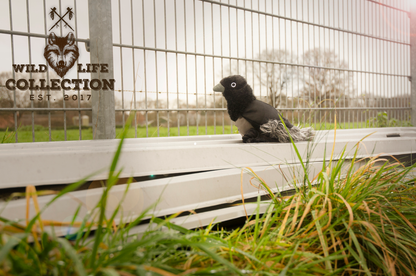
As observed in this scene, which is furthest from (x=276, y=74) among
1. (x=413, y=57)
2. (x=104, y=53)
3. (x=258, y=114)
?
(x=413, y=57)

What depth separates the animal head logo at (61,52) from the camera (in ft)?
5.76

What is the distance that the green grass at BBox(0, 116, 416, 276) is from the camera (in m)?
0.41

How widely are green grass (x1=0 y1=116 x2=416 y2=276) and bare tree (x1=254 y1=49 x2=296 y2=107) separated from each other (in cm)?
186

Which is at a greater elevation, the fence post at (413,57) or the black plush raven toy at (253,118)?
the fence post at (413,57)

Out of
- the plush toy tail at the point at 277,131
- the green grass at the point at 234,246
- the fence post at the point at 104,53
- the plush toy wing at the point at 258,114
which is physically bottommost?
the green grass at the point at 234,246

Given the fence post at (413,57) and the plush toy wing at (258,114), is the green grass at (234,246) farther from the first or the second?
the fence post at (413,57)

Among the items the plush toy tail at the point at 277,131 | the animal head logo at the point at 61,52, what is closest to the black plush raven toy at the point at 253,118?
the plush toy tail at the point at 277,131

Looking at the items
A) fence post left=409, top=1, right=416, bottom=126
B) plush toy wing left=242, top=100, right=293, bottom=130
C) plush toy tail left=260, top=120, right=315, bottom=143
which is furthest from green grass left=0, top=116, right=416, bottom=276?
fence post left=409, top=1, right=416, bottom=126

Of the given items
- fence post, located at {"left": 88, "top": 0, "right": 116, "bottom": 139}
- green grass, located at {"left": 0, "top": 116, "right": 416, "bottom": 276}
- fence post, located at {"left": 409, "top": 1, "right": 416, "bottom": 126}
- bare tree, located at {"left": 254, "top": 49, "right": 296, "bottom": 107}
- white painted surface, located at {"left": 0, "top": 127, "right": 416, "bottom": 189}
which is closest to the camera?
green grass, located at {"left": 0, "top": 116, "right": 416, "bottom": 276}

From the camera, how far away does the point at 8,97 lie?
1.79 meters

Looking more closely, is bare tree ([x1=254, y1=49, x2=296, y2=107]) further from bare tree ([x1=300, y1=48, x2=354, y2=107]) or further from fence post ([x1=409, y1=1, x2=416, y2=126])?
fence post ([x1=409, y1=1, x2=416, y2=126])

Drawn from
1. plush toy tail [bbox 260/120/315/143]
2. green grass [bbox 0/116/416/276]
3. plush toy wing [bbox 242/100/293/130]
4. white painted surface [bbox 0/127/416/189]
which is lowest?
green grass [bbox 0/116/416/276]

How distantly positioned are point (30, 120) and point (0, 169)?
4.53 ft

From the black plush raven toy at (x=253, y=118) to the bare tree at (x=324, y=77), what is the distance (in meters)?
1.80
